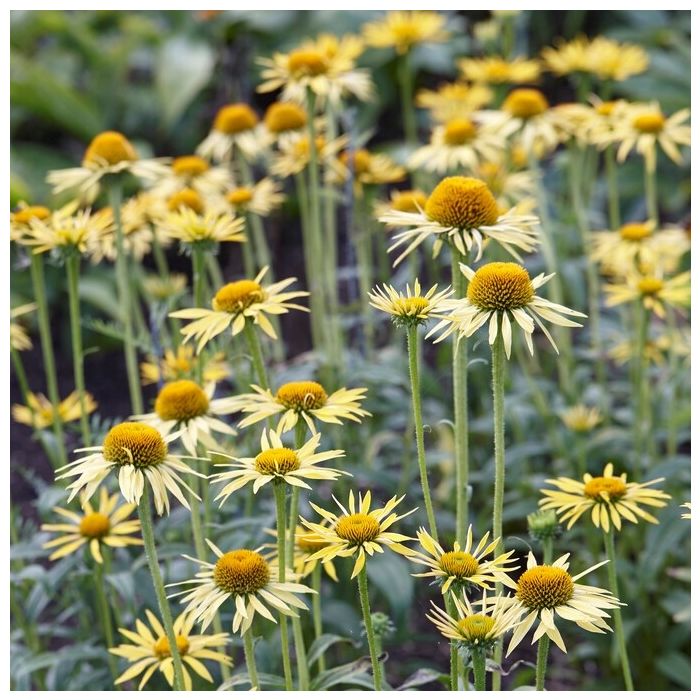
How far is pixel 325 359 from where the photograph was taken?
6.16ft

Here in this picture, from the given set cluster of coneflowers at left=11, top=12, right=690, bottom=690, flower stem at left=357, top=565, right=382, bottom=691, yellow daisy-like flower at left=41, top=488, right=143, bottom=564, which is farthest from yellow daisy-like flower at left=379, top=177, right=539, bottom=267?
yellow daisy-like flower at left=41, top=488, right=143, bottom=564

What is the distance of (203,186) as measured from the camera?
1926 millimetres

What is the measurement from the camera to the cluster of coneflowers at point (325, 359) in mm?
1021

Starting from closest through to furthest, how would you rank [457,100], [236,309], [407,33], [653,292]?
1. [236,309]
2. [653,292]
3. [407,33]
4. [457,100]

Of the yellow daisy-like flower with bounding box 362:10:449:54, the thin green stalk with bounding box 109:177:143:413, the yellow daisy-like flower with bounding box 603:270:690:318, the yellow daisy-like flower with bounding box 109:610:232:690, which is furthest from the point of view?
the yellow daisy-like flower with bounding box 362:10:449:54

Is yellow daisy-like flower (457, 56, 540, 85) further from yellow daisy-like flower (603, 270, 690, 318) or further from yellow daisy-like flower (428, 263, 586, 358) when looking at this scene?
yellow daisy-like flower (428, 263, 586, 358)

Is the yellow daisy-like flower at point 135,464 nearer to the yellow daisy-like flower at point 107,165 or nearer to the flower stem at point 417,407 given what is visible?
the flower stem at point 417,407

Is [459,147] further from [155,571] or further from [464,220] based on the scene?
[155,571]

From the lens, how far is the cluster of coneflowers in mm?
1021

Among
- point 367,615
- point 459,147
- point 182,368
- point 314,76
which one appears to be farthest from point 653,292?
point 367,615

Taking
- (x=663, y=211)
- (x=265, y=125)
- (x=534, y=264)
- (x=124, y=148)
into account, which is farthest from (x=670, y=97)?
(x=124, y=148)

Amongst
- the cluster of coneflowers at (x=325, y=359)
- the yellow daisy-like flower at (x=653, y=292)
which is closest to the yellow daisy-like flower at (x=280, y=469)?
the cluster of coneflowers at (x=325, y=359)

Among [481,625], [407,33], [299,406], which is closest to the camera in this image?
[481,625]

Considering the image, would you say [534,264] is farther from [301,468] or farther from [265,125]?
[301,468]
